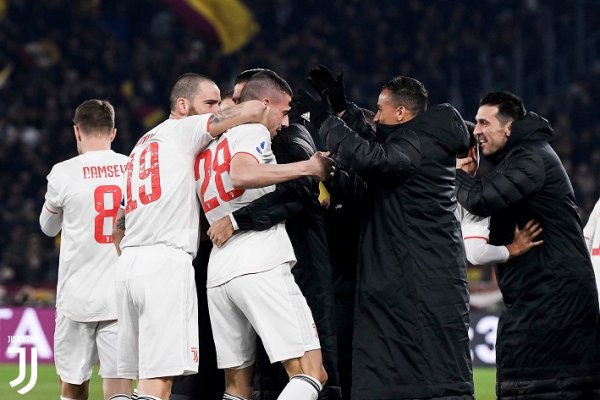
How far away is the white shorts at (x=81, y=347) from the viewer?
7.51m

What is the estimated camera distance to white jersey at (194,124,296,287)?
6.49m

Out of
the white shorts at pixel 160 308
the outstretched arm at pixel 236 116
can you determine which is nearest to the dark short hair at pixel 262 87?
the outstretched arm at pixel 236 116

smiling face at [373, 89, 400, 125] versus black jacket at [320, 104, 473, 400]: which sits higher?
smiling face at [373, 89, 400, 125]

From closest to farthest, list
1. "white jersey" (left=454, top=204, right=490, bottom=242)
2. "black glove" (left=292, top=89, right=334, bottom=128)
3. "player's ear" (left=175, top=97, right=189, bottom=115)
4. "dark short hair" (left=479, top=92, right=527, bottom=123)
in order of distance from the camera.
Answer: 1. "black glove" (left=292, top=89, right=334, bottom=128)
2. "dark short hair" (left=479, top=92, right=527, bottom=123)
3. "player's ear" (left=175, top=97, right=189, bottom=115)
4. "white jersey" (left=454, top=204, right=490, bottom=242)

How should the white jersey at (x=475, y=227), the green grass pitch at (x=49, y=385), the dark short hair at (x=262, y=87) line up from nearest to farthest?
the dark short hair at (x=262, y=87) < the white jersey at (x=475, y=227) < the green grass pitch at (x=49, y=385)

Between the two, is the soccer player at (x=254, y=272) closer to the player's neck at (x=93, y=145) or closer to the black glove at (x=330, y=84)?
the black glove at (x=330, y=84)

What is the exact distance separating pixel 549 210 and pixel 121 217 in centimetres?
269

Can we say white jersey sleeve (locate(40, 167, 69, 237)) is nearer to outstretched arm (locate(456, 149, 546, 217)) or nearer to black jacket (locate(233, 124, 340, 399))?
black jacket (locate(233, 124, 340, 399))

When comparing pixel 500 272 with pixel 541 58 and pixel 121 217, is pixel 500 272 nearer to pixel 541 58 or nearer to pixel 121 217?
pixel 121 217

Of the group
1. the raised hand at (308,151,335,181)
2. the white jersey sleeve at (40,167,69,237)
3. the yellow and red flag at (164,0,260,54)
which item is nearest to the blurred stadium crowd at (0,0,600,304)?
the yellow and red flag at (164,0,260,54)

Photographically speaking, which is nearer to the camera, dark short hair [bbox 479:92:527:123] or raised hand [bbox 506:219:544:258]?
raised hand [bbox 506:219:544:258]

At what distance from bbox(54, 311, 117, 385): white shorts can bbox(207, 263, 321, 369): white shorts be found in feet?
3.91

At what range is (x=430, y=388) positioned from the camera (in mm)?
6148

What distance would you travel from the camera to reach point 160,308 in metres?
6.50
